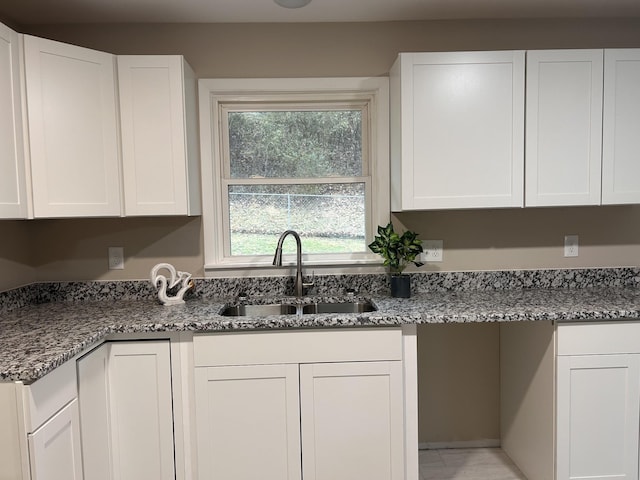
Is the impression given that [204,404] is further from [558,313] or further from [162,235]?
[558,313]

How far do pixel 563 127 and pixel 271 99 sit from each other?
4.91ft

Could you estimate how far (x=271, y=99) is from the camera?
7.97ft

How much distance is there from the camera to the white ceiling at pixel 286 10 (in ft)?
7.07

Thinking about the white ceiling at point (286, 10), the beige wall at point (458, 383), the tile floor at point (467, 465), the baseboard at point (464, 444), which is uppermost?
the white ceiling at point (286, 10)

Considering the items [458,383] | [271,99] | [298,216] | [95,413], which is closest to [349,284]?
[298,216]

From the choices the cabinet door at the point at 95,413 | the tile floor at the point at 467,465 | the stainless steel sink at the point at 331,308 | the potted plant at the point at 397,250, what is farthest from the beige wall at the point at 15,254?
the tile floor at the point at 467,465

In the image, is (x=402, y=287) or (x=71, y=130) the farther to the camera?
(x=402, y=287)

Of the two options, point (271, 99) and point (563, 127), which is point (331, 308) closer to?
point (271, 99)

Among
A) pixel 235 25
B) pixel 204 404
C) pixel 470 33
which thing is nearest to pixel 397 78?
pixel 470 33

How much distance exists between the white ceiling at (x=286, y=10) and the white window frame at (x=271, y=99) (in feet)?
1.05

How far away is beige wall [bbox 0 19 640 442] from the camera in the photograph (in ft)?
7.88

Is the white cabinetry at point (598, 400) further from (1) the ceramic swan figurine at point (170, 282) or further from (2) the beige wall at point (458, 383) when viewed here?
(1) the ceramic swan figurine at point (170, 282)

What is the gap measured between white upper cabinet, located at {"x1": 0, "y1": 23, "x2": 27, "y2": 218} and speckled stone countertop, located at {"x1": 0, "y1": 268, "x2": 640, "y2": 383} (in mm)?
527

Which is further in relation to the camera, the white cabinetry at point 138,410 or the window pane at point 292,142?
the window pane at point 292,142
